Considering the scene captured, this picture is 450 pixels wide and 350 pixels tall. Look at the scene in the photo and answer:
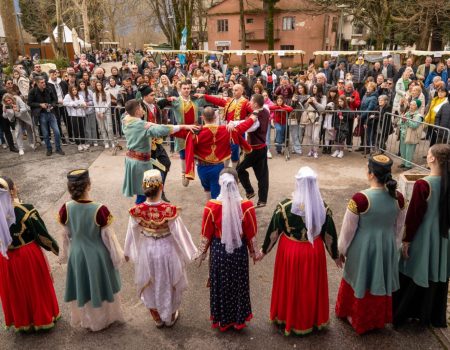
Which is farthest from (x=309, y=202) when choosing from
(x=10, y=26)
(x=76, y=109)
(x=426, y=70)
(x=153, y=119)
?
(x=10, y=26)

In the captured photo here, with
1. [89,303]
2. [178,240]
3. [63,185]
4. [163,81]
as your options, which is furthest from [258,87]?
[89,303]

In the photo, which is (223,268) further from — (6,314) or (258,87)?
(258,87)

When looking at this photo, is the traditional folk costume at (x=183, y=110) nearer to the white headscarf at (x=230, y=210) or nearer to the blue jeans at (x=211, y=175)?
the blue jeans at (x=211, y=175)

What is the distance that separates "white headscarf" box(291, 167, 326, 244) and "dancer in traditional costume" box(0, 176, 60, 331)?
8.26ft

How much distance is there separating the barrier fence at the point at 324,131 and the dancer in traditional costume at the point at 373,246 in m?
5.60

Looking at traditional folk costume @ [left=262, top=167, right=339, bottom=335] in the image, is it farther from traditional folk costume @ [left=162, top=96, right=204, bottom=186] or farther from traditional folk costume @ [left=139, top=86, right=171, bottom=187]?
traditional folk costume @ [left=162, top=96, right=204, bottom=186]

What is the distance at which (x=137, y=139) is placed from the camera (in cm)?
602

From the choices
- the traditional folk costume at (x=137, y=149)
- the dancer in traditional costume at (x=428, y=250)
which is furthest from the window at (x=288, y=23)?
the dancer in traditional costume at (x=428, y=250)

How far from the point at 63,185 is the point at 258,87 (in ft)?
15.2

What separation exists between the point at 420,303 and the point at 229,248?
2.12 m

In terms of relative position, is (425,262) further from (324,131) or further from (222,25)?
(222,25)

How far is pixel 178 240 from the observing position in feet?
13.3

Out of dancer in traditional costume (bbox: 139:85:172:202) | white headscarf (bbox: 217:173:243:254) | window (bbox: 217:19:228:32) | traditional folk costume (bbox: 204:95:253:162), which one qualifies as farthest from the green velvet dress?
window (bbox: 217:19:228:32)

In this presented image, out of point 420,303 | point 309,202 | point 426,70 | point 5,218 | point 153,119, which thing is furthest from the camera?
point 426,70
